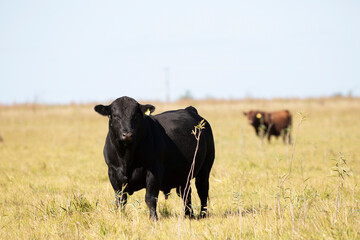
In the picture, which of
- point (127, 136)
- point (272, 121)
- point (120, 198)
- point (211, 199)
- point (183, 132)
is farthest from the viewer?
point (272, 121)

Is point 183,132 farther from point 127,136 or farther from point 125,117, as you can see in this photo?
point 127,136

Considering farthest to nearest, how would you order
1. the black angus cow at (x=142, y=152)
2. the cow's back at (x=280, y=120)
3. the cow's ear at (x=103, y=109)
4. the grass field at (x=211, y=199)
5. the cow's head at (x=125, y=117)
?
1. the cow's back at (x=280, y=120)
2. the cow's ear at (x=103, y=109)
3. the black angus cow at (x=142, y=152)
4. the cow's head at (x=125, y=117)
5. the grass field at (x=211, y=199)

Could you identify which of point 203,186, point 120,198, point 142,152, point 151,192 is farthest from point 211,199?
point 120,198

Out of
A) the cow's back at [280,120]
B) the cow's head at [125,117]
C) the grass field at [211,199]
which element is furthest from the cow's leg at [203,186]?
the cow's back at [280,120]

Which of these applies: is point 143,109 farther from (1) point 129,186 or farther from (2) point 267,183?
(2) point 267,183

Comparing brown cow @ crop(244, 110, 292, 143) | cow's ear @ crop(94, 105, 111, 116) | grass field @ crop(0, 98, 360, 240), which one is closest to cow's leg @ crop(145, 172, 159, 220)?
grass field @ crop(0, 98, 360, 240)

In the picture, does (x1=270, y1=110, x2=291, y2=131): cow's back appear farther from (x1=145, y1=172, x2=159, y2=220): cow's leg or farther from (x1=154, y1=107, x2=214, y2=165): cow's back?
(x1=145, y1=172, x2=159, y2=220): cow's leg

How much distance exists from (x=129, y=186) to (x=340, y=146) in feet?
35.1

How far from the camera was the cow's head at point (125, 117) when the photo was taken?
5523 mm

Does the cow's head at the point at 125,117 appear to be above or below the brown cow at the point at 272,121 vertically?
above

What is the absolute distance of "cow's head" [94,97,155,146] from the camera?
5.52 meters

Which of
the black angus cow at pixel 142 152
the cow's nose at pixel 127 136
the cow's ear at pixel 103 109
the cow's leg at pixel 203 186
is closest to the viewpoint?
the cow's nose at pixel 127 136

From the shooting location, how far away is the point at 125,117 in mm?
5645

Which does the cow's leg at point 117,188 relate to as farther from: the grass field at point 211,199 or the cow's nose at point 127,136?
the cow's nose at point 127,136
